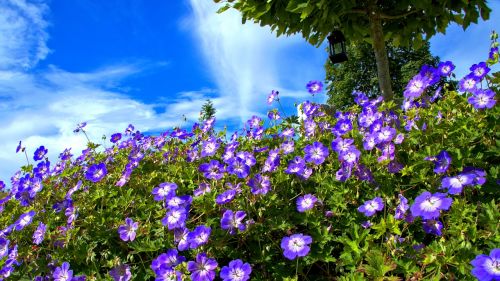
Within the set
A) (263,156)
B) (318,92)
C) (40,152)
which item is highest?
(318,92)

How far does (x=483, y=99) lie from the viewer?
3166 millimetres

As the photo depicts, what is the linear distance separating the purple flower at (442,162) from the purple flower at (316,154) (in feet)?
2.19

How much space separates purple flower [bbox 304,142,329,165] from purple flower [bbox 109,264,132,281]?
4.23 feet

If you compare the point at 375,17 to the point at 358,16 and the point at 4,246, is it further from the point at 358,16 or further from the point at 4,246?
the point at 4,246

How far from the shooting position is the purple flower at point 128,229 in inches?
111

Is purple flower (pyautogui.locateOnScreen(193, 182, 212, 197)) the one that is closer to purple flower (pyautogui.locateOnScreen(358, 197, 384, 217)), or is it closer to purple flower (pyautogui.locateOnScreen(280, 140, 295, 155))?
purple flower (pyautogui.locateOnScreen(280, 140, 295, 155))

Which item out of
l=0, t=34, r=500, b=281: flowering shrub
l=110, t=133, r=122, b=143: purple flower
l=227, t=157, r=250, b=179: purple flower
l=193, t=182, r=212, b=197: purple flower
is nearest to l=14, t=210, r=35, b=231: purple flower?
l=0, t=34, r=500, b=281: flowering shrub

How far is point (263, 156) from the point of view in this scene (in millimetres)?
3736

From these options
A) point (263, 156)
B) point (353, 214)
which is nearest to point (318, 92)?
point (263, 156)

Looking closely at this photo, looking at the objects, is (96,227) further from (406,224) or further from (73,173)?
(406,224)

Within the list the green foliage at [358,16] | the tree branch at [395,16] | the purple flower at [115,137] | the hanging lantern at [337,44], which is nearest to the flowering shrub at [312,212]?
the purple flower at [115,137]

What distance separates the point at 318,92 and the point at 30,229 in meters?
2.79

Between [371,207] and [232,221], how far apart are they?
0.77 meters

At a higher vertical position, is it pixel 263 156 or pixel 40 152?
pixel 40 152
